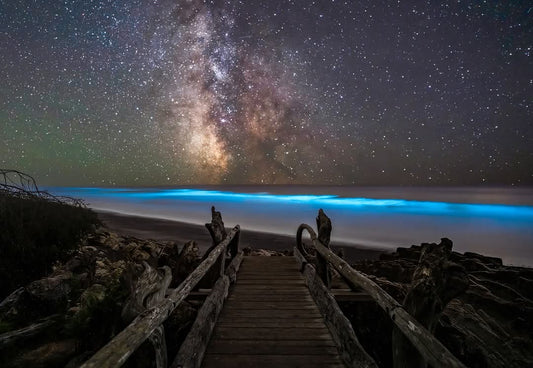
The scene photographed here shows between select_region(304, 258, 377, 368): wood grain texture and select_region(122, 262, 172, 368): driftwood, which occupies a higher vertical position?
select_region(122, 262, 172, 368): driftwood

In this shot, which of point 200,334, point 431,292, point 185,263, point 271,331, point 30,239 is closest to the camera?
point 431,292

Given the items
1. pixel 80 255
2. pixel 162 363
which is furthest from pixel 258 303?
pixel 80 255

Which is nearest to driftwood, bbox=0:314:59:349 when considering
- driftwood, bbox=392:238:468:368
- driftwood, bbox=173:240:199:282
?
driftwood, bbox=173:240:199:282

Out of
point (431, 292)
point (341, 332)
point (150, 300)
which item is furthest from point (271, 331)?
point (431, 292)

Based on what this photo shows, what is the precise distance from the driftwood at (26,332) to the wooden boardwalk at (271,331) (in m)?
2.44

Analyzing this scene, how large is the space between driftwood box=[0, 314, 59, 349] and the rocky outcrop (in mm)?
5496

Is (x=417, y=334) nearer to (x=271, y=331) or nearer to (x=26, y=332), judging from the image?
(x=271, y=331)

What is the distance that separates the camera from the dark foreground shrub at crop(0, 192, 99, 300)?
19.1 feet

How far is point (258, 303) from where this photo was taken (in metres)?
5.29

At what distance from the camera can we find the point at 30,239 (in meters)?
6.68

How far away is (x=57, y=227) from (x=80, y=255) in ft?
3.84

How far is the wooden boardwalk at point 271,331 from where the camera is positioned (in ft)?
11.4

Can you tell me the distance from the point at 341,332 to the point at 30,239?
7.05 m

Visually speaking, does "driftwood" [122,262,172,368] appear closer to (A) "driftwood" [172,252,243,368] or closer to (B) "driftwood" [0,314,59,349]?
(A) "driftwood" [172,252,243,368]
